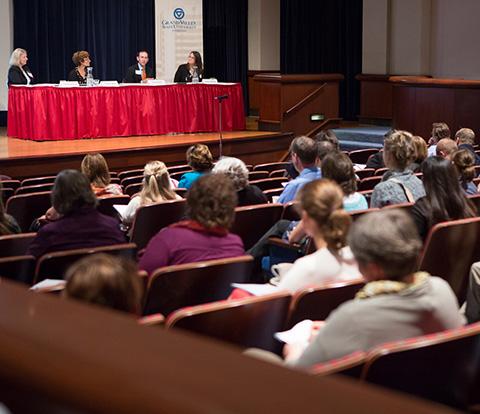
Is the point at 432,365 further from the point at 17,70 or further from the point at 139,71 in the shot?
the point at 139,71

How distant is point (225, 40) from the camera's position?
1497 cm

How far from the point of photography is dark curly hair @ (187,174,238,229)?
3.26m

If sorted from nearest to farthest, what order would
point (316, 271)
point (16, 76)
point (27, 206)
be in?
point (316, 271) → point (27, 206) → point (16, 76)

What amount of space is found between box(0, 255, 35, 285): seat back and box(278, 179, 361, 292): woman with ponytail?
1.07 meters

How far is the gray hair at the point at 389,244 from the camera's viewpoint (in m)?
2.22

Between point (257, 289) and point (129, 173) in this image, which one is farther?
point (129, 173)

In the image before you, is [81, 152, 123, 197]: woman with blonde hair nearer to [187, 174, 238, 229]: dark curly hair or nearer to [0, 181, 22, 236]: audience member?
[0, 181, 22, 236]: audience member

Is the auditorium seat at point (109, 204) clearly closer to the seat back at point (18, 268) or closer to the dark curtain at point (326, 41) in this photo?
the seat back at point (18, 268)

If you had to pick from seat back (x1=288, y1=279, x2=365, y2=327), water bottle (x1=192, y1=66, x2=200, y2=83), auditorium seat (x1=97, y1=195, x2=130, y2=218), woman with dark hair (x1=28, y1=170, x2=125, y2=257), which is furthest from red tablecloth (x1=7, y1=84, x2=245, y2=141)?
seat back (x1=288, y1=279, x2=365, y2=327)

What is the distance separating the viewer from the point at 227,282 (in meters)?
2.99

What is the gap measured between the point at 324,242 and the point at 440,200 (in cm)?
116

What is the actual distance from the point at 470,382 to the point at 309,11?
13352 millimetres

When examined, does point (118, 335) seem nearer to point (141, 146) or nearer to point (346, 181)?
point (346, 181)

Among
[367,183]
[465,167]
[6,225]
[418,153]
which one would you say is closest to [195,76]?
[367,183]
